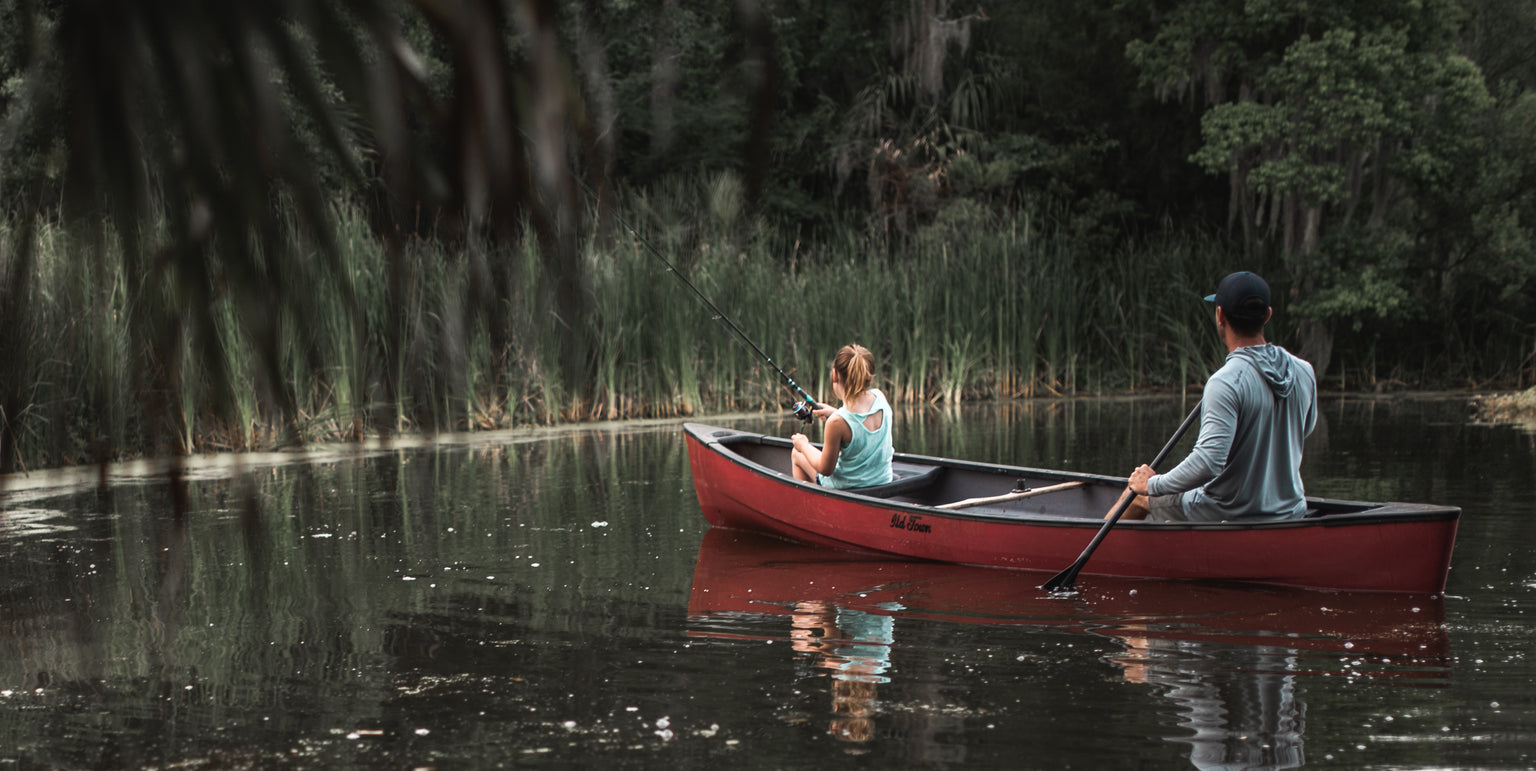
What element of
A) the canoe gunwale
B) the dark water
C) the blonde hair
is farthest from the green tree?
the blonde hair

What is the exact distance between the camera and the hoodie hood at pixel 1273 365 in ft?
19.5

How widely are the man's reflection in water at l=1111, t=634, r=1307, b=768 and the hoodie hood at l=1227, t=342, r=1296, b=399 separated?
129 centimetres

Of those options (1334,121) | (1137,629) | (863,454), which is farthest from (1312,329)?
(1137,629)

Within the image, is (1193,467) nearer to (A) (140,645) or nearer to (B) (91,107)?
(A) (140,645)

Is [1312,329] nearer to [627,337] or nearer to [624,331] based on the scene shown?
A: [627,337]

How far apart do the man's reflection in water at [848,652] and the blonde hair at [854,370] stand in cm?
175

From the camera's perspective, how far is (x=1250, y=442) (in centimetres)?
611

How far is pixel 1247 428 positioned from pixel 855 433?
2.32 m

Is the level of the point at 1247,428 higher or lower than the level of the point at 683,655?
higher

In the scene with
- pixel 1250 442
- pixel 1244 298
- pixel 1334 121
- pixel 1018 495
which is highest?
pixel 1334 121

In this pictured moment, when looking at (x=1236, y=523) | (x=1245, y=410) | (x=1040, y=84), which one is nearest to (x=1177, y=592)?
(x=1236, y=523)

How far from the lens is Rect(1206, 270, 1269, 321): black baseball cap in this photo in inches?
232

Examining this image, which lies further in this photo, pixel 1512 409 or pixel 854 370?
pixel 1512 409

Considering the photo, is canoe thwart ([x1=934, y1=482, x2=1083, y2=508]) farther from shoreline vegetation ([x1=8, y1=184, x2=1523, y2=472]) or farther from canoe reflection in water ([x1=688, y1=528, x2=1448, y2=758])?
shoreline vegetation ([x1=8, y1=184, x2=1523, y2=472])
